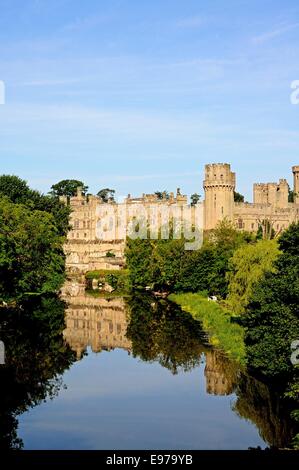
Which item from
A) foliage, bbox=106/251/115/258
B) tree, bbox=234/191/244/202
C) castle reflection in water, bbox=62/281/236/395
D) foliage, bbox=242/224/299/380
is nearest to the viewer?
foliage, bbox=242/224/299/380

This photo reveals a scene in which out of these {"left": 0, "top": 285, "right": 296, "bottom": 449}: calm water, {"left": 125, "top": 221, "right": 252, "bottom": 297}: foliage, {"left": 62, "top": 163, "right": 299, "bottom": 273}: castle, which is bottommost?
{"left": 0, "top": 285, "right": 296, "bottom": 449}: calm water

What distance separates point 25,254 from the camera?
41.8 m

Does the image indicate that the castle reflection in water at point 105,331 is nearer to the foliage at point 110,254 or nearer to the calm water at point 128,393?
the calm water at point 128,393

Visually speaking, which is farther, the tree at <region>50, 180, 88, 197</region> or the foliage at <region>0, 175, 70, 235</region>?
the tree at <region>50, 180, 88, 197</region>

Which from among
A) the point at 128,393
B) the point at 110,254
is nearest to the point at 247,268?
the point at 128,393

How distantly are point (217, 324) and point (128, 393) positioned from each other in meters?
11.4

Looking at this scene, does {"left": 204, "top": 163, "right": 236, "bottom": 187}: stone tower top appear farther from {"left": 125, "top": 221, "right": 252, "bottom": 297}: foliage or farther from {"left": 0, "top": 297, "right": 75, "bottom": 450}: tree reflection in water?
{"left": 0, "top": 297, "right": 75, "bottom": 450}: tree reflection in water

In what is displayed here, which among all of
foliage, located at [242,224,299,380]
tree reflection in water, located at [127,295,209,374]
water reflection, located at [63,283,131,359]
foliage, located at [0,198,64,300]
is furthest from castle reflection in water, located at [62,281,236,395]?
foliage, located at [0,198,64,300]

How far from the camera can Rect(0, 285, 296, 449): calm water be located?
19406 mm

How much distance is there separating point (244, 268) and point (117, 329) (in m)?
6.83

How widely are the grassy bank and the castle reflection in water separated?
57cm

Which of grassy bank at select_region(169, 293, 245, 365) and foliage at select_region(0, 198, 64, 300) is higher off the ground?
foliage at select_region(0, 198, 64, 300)

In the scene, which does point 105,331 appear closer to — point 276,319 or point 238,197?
point 276,319

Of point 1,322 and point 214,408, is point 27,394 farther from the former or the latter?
point 1,322
